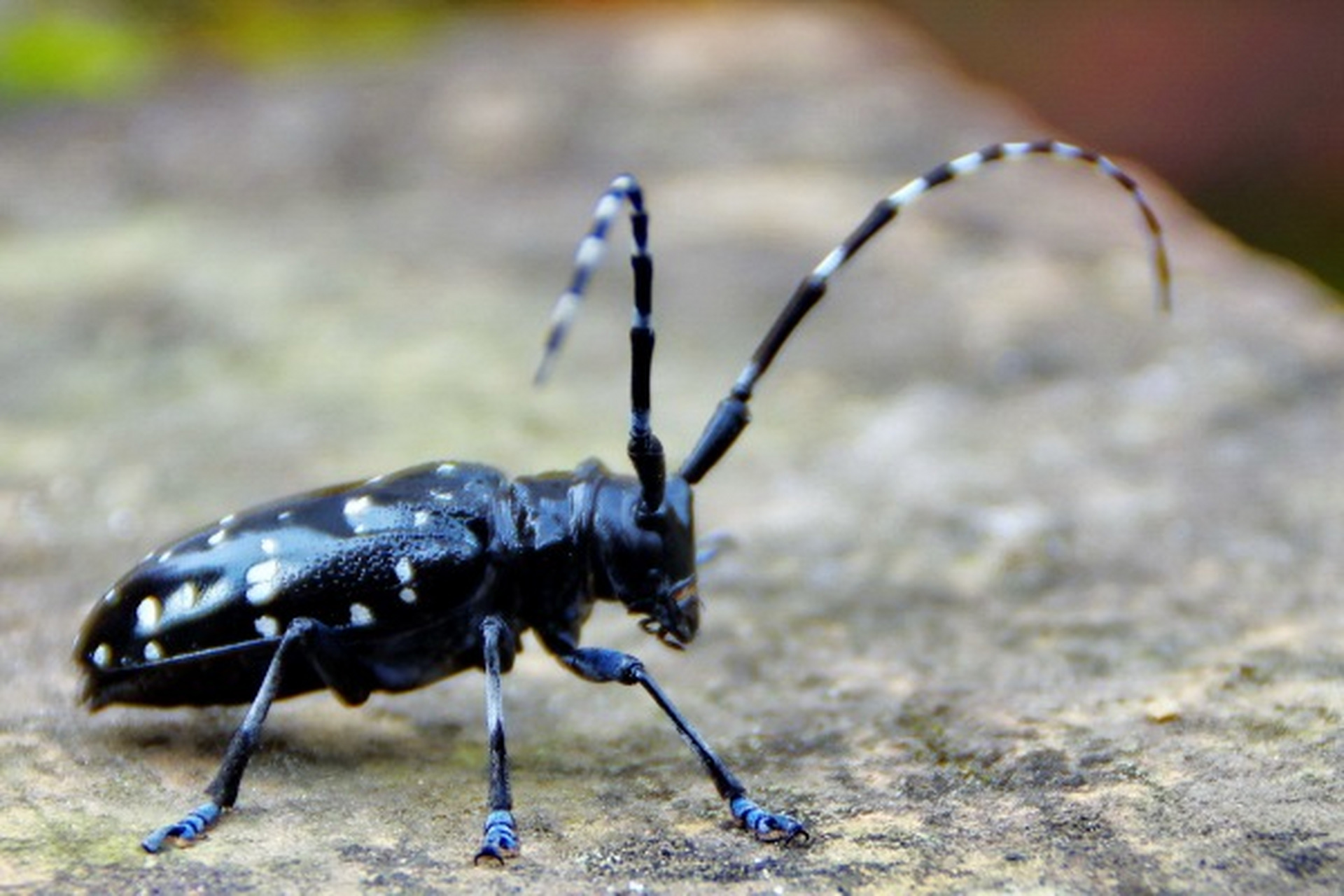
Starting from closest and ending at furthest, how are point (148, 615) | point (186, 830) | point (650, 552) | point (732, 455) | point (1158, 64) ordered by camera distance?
1. point (186, 830)
2. point (148, 615)
3. point (650, 552)
4. point (732, 455)
5. point (1158, 64)

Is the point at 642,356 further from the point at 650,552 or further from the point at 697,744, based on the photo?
the point at 697,744

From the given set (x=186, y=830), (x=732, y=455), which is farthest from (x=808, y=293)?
(x=732, y=455)

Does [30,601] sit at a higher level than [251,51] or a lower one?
lower

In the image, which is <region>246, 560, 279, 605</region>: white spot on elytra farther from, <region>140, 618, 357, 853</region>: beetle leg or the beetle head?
the beetle head

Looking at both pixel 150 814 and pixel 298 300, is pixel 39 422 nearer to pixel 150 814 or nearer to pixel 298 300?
pixel 298 300

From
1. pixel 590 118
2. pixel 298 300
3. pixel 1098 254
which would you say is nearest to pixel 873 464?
pixel 1098 254

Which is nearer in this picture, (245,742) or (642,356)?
(245,742)

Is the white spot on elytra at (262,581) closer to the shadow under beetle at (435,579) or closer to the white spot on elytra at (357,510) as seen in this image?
the shadow under beetle at (435,579)

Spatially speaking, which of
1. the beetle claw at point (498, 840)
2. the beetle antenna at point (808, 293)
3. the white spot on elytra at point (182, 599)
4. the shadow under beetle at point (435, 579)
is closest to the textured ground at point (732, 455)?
the beetle claw at point (498, 840)
